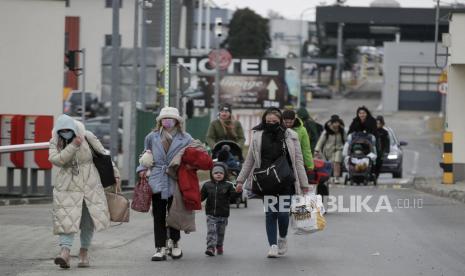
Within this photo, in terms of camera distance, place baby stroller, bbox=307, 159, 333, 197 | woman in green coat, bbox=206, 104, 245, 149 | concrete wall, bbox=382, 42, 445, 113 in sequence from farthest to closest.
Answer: concrete wall, bbox=382, 42, 445, 113
woman in green coat, bbox=206, 104, 245, 149
baby stroller, bbox=307, 159, 333, 197

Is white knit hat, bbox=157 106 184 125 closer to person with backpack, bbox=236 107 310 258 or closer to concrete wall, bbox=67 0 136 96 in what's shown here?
person with backpack, bbox=236 107 310 258

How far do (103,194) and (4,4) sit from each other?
14083mm

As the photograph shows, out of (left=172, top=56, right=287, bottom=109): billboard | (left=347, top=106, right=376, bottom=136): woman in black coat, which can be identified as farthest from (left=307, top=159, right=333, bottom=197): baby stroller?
(left=172, top=56, right=287, bottom=109): billboard

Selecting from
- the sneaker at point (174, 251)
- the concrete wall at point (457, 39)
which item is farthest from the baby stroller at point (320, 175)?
the concrete wall at point (457, 39)

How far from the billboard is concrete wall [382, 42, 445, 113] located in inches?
1150

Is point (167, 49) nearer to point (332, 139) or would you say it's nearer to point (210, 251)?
point (332, 139)

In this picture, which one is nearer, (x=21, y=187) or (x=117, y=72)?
(x=21, y=187)

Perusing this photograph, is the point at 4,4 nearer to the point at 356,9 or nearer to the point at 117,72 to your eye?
the point at 117,72

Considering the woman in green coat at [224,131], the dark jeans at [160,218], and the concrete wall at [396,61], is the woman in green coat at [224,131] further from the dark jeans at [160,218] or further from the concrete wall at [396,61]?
the concrete wall at [396,61]

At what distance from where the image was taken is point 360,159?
81.7 ft

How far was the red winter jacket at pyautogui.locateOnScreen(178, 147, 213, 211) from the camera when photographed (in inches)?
473

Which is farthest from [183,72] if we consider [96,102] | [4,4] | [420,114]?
[420,114]

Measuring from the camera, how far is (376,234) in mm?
14922

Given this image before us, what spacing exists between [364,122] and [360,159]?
1.05 metres
